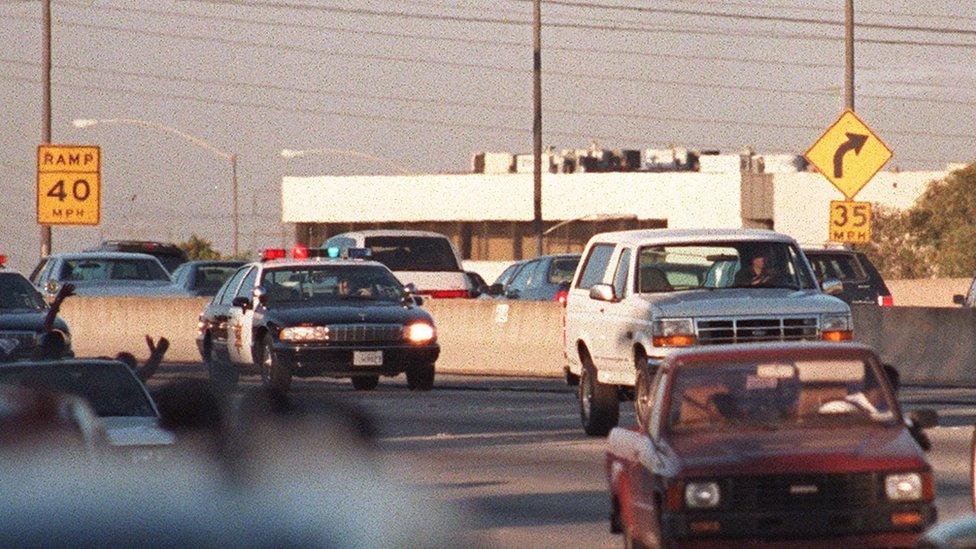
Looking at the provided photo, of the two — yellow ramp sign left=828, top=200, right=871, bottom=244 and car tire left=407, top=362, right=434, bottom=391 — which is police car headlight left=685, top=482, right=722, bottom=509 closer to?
car tire left=407, top=362, right=434, bottom=391

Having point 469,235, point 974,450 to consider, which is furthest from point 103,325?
point 469,235

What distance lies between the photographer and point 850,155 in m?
32.2

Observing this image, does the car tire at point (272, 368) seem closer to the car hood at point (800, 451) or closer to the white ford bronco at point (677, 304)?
the white ford bronco at point (677, 304)

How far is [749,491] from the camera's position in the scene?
11.7 metres

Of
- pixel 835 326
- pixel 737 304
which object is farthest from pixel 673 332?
pixel 835 326

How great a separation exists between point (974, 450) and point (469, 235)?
4335 inches

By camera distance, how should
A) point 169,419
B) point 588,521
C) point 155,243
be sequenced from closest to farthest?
1. point 169,419
2. point 588,521
3. point 155,243

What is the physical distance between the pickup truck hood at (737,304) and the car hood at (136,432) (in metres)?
7.76

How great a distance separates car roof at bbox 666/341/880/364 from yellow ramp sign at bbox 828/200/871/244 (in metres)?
19.7

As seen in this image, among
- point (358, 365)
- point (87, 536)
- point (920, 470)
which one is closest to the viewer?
point (87, 536)

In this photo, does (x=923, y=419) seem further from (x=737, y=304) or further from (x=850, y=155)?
(x=850, y=155)

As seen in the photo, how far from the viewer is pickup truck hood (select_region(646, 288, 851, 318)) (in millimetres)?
20578

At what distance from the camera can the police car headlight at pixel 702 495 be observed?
1167 cm

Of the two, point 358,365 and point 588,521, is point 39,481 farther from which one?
point 358,365
